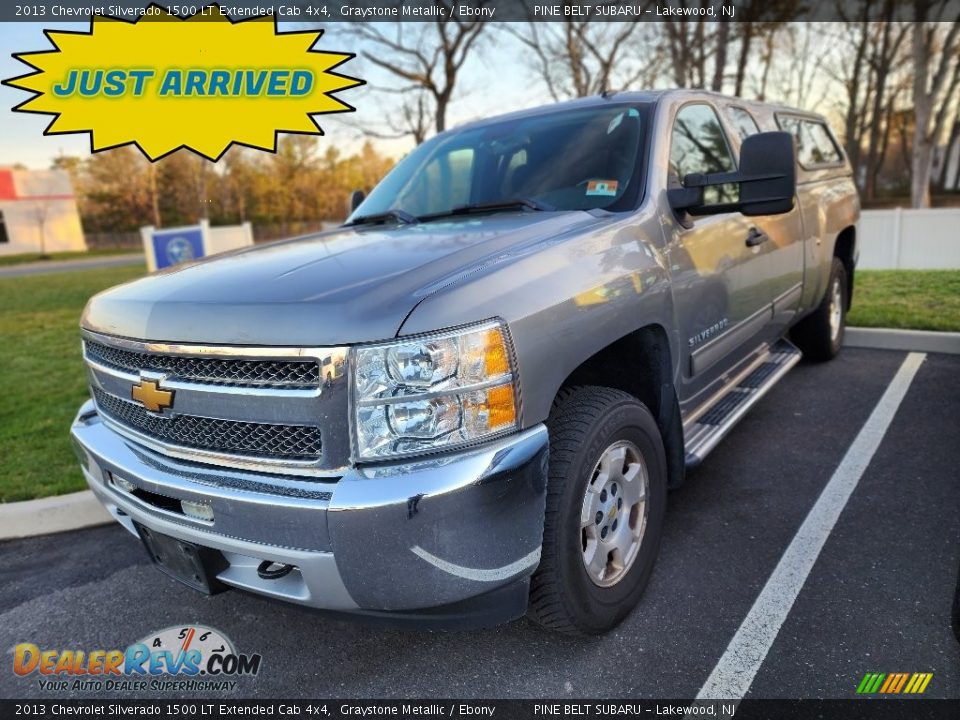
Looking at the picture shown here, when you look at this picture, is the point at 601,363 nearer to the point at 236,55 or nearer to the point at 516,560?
the point at 516,560

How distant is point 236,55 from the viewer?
5543 mm

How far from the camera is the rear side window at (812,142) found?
15.6 ft

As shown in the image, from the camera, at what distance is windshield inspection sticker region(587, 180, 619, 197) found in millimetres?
2828

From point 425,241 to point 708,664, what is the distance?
1.76 metres

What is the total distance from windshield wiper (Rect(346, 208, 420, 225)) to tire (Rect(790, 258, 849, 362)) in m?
3.49

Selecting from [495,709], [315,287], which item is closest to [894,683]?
[495,709]

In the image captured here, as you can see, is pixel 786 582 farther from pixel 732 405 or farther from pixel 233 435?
pixel 233 435

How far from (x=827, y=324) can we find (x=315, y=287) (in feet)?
15.5

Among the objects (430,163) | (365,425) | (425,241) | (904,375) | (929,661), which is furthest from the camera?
(904,375)

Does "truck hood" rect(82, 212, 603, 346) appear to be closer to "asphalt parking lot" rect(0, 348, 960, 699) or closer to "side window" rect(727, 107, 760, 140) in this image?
"asphalt parking lot" rect(0, 348, 960, 699)

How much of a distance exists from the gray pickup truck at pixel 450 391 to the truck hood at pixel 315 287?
0.01 m

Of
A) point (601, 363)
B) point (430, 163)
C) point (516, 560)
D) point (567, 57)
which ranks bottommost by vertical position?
point (516, 560)

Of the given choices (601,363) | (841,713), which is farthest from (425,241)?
(841,713)

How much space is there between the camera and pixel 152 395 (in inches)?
83.0
